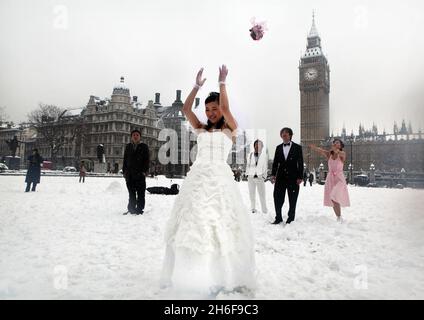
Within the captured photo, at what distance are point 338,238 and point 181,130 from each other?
60064mm

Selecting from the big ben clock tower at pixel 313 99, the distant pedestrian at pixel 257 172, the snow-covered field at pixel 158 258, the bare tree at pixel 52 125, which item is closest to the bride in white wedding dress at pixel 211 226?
the snow-covered field at pixel 158 258

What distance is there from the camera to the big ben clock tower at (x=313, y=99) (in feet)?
331

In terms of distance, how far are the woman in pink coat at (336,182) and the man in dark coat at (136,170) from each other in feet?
13.3

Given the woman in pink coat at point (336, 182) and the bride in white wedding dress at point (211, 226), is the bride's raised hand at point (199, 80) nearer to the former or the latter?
the bride in white wedding dress at point (211, 226)

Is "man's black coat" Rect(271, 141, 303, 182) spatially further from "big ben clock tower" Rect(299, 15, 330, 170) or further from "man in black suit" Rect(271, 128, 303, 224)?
"big ben clock tower" Rect(299, 15, 330, 170)

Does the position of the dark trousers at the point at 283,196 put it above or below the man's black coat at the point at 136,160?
below

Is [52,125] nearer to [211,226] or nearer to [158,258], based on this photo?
[158,258]

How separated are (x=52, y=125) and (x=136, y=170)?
42835 millimetres

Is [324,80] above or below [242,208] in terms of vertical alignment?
above

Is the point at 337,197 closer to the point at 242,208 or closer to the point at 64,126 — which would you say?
the point at 242,208

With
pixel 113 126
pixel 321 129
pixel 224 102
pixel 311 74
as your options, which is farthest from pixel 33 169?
pixel 311 74
